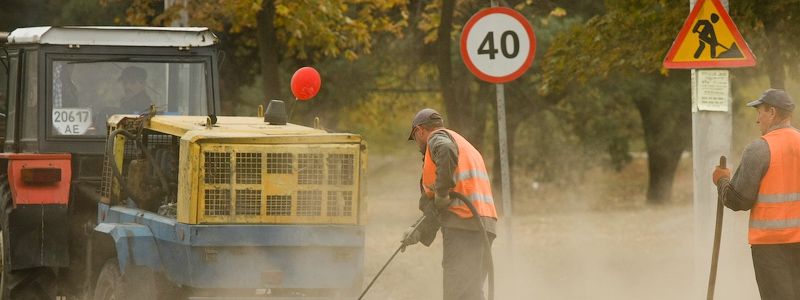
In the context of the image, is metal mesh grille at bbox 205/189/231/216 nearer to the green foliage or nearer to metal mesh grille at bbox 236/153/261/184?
metal mesh grille at bbox 236/153/261/184

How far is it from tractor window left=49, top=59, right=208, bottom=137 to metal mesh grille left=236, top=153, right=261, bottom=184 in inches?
104

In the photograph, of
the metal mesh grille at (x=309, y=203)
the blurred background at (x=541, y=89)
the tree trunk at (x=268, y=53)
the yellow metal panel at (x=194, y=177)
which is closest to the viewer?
the yellow metal panel at (x=194, y=177)

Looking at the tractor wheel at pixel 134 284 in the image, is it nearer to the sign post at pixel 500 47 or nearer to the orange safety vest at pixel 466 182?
the orange safety vest at pixel 466 182

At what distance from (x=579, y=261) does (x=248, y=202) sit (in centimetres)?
956

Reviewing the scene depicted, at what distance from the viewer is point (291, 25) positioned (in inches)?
920

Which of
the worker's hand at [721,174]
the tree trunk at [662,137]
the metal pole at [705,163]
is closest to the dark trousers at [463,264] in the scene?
the worker's hand at [721,174]

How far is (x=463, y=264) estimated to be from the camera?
10555mm

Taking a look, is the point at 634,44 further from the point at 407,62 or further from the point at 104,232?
the point at 104,232

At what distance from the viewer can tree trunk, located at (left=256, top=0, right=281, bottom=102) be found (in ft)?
73.2

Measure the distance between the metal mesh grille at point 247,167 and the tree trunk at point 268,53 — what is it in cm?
1200

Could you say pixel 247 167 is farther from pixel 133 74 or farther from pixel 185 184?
pixel 133 74

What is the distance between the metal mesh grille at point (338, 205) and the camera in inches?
408

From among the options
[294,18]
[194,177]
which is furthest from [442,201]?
[294,18]

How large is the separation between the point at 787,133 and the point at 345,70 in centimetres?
2339
